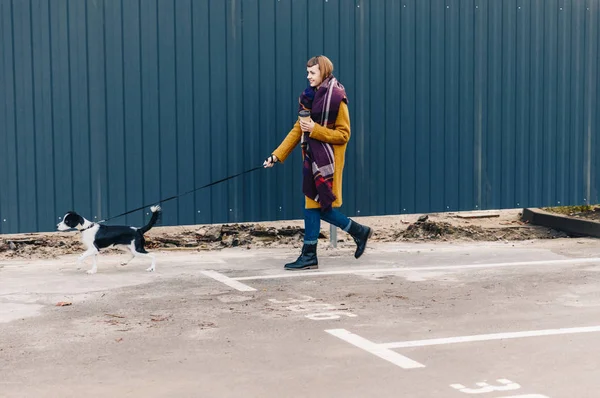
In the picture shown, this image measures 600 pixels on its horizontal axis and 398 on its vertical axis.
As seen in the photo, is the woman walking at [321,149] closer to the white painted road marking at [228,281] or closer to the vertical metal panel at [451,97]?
the white painted road marking at [228,281]

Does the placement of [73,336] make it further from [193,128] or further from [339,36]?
[339,36]

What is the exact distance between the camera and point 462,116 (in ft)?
35.4

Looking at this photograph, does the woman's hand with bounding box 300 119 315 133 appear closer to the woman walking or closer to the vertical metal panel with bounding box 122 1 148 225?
the woman walking

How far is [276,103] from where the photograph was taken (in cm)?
1003

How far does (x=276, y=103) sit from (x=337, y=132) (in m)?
1.37

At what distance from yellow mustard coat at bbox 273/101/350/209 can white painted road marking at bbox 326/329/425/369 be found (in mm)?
2619

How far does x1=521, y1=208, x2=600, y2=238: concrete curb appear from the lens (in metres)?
11.0

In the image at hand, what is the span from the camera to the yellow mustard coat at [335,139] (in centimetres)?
877

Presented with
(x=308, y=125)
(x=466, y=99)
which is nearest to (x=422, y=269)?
(x=308, y=125)

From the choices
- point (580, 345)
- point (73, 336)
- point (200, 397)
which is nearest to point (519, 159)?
point (580, 345)

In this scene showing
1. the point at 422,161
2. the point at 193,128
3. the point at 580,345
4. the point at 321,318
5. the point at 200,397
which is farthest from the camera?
the point at 422,161

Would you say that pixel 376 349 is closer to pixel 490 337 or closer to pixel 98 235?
pixel 490 337

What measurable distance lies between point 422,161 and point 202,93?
2.45 metres

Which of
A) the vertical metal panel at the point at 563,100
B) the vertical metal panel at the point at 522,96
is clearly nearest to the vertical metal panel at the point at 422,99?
the vertical metal panel at the point at 522,96
